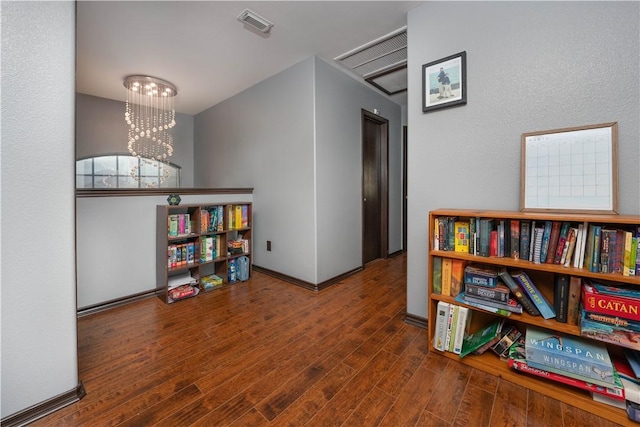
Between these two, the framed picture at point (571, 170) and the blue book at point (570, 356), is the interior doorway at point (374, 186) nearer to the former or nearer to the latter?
the framed picture at point (571, 170)

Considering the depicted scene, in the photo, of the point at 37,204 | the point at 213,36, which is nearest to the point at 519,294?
the point at 37,204

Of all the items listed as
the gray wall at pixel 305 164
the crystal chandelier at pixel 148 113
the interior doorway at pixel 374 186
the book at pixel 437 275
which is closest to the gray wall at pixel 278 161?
the gray wall at pixel 305 164

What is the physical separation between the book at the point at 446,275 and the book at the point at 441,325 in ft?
0.32

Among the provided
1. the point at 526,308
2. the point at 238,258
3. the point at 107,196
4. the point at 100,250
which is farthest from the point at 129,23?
the point at 526,308

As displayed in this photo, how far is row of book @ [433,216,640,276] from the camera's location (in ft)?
4.08

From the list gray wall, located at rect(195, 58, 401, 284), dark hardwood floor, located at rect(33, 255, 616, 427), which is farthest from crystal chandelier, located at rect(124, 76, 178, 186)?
dark hardwood floor, located at rect(33, 255, 616, 427)

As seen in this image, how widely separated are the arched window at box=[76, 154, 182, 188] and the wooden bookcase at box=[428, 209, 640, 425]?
455 cm

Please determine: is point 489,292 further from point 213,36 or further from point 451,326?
point 213,36

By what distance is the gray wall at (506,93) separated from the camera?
54.4 inches

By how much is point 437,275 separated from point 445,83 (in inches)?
56.9

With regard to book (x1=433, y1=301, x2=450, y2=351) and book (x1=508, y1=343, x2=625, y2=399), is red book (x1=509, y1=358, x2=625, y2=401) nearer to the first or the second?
book (x1=508, y1=343, x2=625, y2=399)

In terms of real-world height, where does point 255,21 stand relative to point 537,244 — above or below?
above

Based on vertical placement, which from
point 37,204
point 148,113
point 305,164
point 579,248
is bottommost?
point 579,248

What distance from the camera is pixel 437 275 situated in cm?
181
